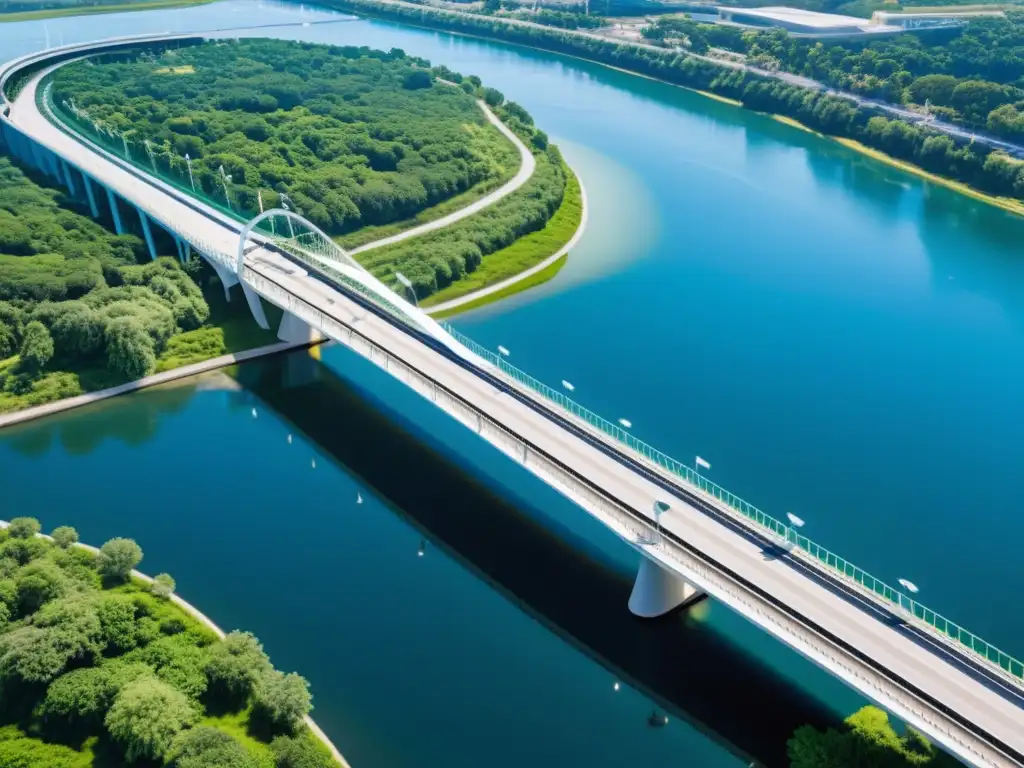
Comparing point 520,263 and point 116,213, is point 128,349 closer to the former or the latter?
point 116,213

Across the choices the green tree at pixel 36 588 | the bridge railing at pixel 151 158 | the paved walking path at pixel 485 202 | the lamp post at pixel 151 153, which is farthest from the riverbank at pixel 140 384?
the lamp post at pixel 151 153

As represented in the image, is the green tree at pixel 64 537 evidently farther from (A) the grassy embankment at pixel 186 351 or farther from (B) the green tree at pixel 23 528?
(A) the grassy embankment at pixel 186 351

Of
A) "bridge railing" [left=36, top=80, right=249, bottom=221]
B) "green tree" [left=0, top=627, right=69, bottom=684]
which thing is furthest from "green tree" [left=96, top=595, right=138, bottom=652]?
"bridge railing" [left=36, top=80, right=249, bottom=221]

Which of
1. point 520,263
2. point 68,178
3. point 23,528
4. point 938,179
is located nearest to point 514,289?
point 520,263

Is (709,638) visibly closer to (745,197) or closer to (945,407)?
(945,407)

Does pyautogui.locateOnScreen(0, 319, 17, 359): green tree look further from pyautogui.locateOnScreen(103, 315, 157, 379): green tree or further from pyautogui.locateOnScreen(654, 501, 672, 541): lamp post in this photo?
pyautogui.locateOnScreen(654, 501, 672, 541): lamp post

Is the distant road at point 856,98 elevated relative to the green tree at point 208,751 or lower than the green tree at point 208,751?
lower
